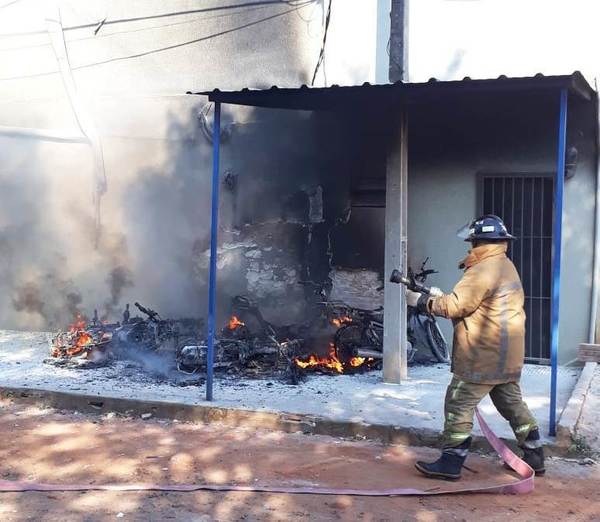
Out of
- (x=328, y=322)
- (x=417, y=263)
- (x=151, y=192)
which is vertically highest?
(x=151, y=192)

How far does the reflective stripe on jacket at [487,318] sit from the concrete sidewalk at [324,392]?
1.08 m

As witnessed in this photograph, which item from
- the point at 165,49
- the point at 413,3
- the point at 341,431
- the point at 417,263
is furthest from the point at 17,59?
the point at 341,431

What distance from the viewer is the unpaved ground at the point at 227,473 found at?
16.1ft

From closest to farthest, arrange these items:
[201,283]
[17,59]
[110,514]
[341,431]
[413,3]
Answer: [110,514], [341,431], [413,3], [201,283], [17,59]

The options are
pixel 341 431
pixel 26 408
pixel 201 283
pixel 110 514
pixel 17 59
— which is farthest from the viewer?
pixel 17 59

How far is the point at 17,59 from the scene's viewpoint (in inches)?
500

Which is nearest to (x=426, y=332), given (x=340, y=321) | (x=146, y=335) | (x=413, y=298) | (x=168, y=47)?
(x=340, y=321)

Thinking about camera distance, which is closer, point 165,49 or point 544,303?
point 544,303

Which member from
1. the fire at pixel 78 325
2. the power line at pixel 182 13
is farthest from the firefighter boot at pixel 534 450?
the power line at pixel 182 13

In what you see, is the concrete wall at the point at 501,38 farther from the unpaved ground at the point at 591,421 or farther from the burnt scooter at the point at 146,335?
the burnt scooter at the point at 146,335

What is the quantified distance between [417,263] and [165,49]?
558cm

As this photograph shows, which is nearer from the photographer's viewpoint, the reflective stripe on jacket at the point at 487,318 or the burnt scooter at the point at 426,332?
the reflective stripe on jacket at the point at 487,318

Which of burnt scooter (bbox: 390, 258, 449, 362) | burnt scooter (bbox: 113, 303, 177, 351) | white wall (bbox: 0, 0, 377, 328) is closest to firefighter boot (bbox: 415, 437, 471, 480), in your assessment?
burnt scooter (bbox: 390, 258, 449, 362)

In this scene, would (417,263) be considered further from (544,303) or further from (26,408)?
(26,408)
